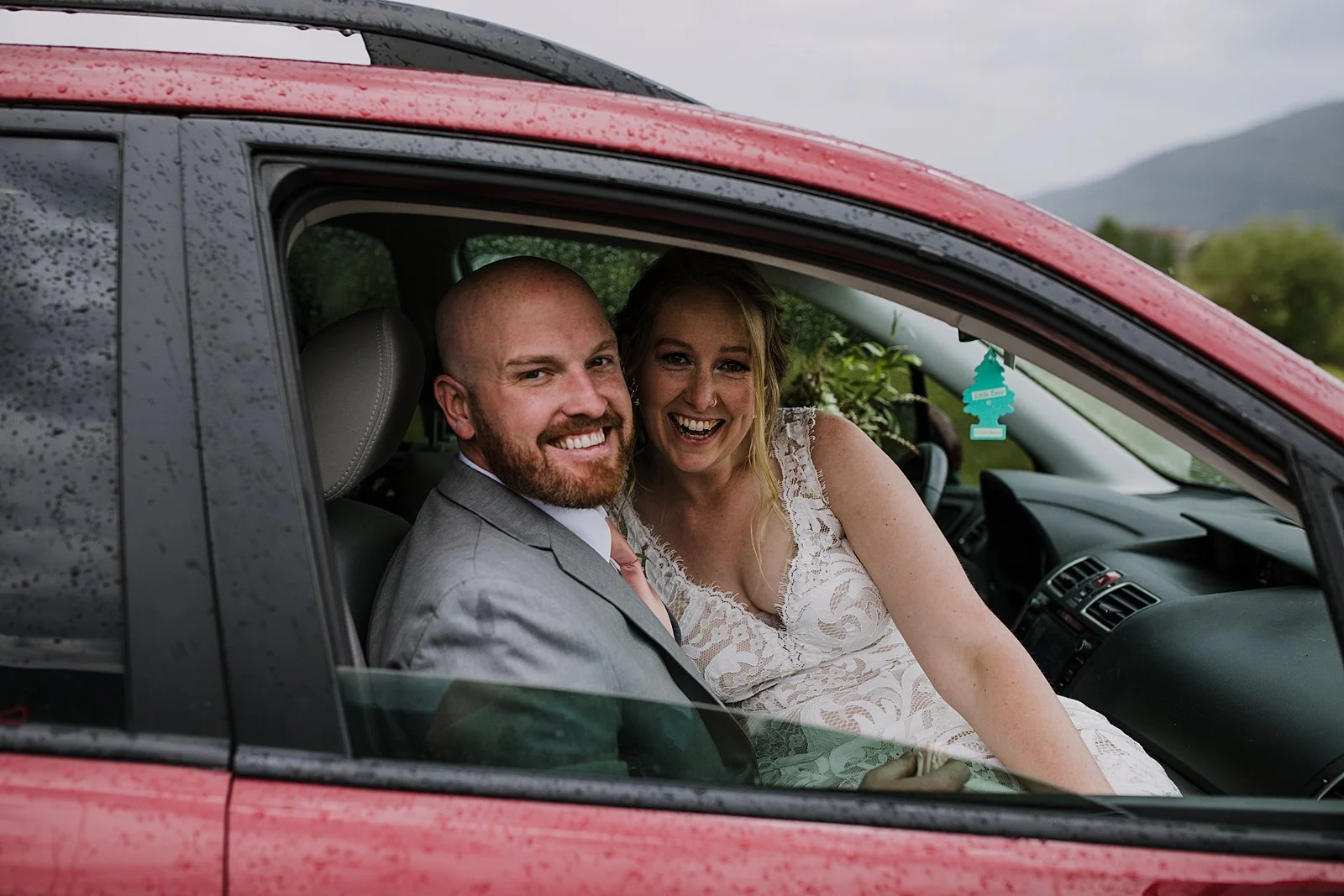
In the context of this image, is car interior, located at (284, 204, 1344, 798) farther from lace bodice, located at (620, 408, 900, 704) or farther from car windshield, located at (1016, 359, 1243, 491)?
lace bodice, located at (620, 408, 900, 704)

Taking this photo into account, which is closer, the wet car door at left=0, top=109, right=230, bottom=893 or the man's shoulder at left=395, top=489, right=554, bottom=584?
the wet car door at left=0, top=109, right=230, bottom=893

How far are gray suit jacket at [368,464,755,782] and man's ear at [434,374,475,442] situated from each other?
90 millimetres

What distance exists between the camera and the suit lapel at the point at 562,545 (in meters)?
1.53

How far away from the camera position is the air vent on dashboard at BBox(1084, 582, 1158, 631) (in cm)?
232

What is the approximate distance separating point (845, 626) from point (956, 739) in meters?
0.37

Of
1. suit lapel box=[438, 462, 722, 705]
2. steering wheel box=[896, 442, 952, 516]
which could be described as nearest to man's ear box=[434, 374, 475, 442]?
suit lapel box=[438, 462, 722, 705]

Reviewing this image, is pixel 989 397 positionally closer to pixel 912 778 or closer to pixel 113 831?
pixel 912 778

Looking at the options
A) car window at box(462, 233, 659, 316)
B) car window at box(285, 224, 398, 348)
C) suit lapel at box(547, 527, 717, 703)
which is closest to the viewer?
suit lapel at box(547, 527, 717, 703)

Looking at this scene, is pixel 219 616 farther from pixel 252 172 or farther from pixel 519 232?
pixel 519 232

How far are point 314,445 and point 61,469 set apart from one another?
0.78 feet

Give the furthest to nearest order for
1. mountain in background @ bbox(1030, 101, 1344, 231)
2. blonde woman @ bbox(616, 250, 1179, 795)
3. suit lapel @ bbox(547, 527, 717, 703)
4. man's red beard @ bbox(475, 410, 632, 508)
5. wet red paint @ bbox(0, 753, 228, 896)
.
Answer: mountain in background @ bbox(1030, 101, 1344, 231), blonde woman @ bbox(616, 250, 1179, 795), man's red beard @ bbox(475, 410, 632, 508), suit lapel @ bbox(547, 527, 717, 703), wet red paint @ bbox(0, 753, 228, 896)

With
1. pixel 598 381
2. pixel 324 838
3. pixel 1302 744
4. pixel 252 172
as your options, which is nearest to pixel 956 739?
pixel 1302 744

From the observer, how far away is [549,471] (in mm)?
1638

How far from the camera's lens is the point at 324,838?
38.0 inches
